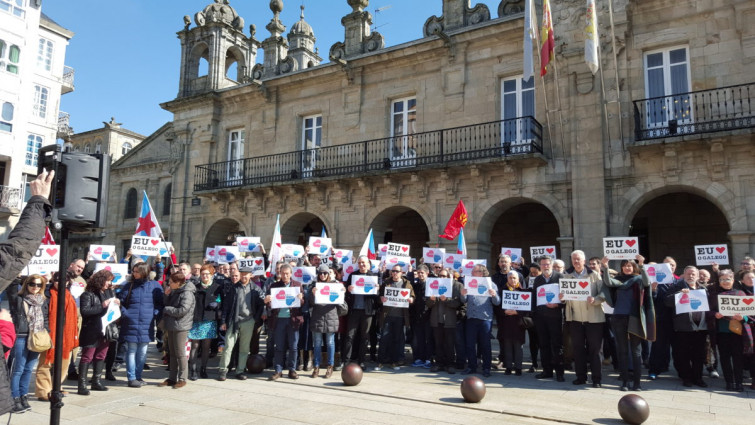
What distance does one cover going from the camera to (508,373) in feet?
28.4

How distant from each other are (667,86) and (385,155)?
7768 millimetres

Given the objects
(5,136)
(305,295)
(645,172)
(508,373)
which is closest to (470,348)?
(508,373)

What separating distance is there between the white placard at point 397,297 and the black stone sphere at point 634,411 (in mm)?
3873

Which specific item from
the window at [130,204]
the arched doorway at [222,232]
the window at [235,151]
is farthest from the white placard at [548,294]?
the window at [130,204]

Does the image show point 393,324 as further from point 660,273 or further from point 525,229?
point 525,229

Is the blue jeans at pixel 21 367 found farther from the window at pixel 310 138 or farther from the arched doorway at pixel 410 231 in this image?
the window at pixel 310 138

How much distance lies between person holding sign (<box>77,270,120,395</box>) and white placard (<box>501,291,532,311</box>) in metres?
5.60

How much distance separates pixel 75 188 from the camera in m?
4.52

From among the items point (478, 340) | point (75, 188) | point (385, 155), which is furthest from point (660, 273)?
point (385, 155)

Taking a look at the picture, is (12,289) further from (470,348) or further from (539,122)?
(539,122)

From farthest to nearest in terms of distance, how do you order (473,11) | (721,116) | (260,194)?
(260,194)
(473,11)
(721,116)

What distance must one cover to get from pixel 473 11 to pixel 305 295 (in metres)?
11.1

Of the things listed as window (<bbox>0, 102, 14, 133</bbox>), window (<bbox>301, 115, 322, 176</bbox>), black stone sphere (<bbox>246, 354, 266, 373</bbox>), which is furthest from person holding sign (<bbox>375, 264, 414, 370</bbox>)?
window (<bbox>0, 102, 14, 133</bbox>)

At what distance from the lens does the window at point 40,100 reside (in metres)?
29.1
